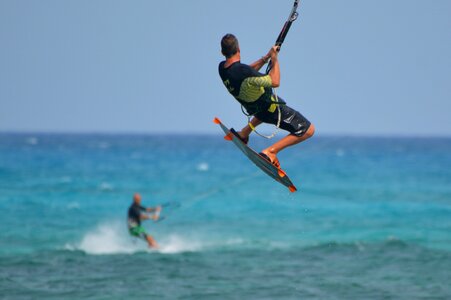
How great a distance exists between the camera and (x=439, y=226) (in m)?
34.7

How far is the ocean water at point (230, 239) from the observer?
21.8 m

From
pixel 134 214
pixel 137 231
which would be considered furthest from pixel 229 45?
pixel 134 214

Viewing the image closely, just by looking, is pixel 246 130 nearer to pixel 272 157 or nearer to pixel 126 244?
pixel 272 157

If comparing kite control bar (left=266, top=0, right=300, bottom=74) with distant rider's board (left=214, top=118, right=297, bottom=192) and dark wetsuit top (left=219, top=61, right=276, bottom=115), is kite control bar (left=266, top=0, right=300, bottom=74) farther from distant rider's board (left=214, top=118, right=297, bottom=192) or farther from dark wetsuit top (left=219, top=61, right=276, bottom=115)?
distant rider's board (left=214, top=118, right=297, bottom=192)

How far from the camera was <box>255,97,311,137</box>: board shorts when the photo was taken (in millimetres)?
12805

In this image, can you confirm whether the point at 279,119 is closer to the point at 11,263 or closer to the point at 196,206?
the point at 11,263

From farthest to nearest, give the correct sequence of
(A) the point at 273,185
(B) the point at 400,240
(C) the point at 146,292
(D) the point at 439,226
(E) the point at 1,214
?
(A) the point at 273,185 < (E) the point at 1,214 < (D) the point at 439,226 < (B) the point at 400,240 < (C) the point at 146,292

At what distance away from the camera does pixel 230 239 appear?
31672 millimetres

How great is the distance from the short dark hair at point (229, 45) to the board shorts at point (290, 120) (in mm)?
1121

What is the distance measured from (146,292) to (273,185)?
117 feet

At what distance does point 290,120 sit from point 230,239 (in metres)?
19.1

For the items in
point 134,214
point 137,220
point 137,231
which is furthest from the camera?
point 137,220

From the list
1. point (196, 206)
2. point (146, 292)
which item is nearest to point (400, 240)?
point (146, 292)

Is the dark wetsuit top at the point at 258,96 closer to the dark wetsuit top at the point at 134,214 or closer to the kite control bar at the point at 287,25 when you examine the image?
the kite control bar at the point at 287,25
